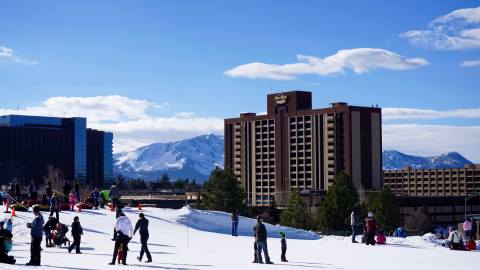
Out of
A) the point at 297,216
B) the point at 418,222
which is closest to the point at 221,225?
the point at 297,216

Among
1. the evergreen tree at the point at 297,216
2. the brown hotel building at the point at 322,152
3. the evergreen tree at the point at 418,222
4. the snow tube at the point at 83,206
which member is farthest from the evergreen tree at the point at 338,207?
the brown hotel building at the point at 322,152

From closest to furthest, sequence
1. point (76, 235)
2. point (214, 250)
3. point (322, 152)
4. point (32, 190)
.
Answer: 1. point (76, 235)
2. point (214, 250)
3. point (32, 190)
4. point (322, 152)

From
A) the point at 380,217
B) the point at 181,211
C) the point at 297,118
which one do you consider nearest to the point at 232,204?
the point at 380,217

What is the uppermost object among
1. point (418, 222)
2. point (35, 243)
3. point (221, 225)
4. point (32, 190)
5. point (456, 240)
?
point (32, 190)

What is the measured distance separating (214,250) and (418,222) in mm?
116440

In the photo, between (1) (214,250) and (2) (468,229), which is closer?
(1) (214,250)

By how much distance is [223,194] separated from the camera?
9306cm

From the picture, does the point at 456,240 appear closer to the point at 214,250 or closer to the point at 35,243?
the point at 214,250

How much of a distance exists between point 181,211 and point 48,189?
8.28 metres

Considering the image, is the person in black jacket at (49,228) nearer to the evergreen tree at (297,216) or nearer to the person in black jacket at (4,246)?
the person in black jacket at (4,246)

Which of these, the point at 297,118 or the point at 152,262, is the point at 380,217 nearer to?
the point at 152,262

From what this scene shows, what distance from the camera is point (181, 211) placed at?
45.9 metres

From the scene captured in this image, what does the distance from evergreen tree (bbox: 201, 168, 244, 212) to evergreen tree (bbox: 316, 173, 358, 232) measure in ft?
34.7

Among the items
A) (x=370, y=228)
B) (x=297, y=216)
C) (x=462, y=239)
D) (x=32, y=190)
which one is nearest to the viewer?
(x=462, y=239)
